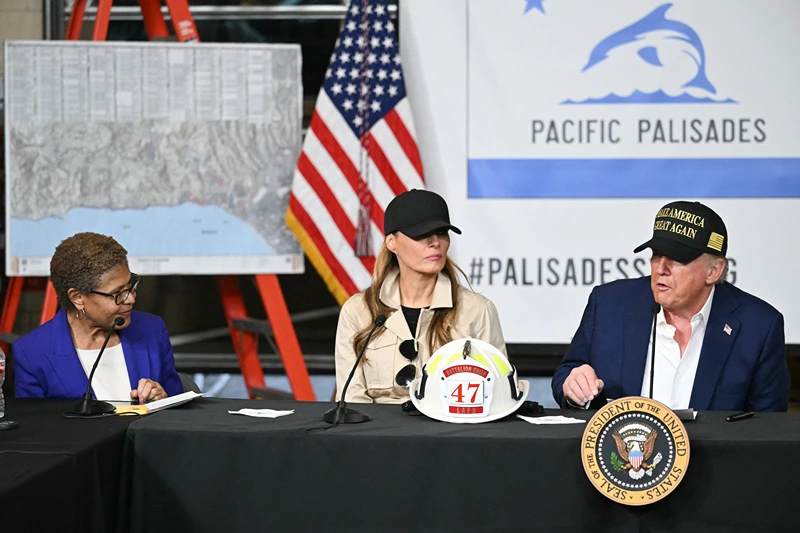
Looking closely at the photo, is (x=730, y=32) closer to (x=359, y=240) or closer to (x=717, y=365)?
(x=359, y=240)

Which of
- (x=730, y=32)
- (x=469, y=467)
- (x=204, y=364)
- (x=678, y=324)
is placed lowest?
(x=204, y=364)

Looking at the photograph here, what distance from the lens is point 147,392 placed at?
94.4 inches

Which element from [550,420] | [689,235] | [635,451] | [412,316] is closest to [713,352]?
[689,235]

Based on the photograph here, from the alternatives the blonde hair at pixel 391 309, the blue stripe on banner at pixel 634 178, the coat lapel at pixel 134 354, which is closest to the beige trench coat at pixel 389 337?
the blonde hair at pixel 391 309

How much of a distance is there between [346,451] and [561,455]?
45cm

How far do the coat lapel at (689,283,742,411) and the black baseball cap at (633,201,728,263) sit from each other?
0.61ft

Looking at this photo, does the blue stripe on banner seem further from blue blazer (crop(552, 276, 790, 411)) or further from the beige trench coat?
blue blazer (crop(552, 276, 790, 411))

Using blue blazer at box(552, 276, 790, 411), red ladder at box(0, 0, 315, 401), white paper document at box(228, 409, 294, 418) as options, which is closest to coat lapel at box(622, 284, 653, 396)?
blue blazer at box(552, 276, 790, 411)

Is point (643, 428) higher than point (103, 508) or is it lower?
higher

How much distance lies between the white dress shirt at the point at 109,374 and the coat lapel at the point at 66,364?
0.03 m

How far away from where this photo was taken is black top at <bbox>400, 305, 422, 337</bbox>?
9.31 feet

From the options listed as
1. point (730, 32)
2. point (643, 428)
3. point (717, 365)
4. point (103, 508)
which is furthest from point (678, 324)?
point (730, 32)

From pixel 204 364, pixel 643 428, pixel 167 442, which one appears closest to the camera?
pixel 643 428

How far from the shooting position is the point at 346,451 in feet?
6.42
